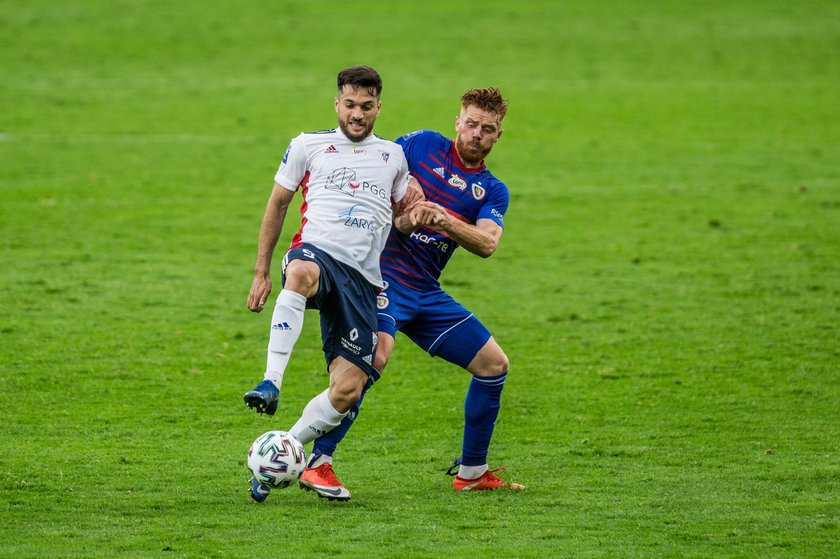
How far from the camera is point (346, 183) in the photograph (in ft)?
22.8

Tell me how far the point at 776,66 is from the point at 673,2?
766 centimetres

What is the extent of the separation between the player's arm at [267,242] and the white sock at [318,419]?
0.66m

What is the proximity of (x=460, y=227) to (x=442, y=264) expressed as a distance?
747 millimetres

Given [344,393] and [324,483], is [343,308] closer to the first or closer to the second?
[344,393]

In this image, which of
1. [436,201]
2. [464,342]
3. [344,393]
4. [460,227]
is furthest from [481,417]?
[436,201]

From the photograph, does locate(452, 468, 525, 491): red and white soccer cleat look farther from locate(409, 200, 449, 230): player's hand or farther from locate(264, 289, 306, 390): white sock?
locate(409, 200, 449, 230): player's hand

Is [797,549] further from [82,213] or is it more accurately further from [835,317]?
[82,213]

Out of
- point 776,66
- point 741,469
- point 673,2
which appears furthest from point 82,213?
point 673,2

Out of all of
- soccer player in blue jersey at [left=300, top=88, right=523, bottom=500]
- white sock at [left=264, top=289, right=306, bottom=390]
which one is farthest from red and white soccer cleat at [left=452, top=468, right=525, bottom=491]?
white sock at [left=264, top=289, right=306, bottom=390]

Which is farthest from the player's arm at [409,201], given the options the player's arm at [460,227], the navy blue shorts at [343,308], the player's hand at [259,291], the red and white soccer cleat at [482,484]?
the red and white soccer cleat at [482,484]

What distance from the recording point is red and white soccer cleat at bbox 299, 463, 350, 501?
22.7 ft

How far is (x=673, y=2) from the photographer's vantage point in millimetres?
36219

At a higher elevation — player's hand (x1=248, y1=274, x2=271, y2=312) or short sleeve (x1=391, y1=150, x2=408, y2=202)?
short sleeve (x1=391, y1=150, x2=408, y2=202)

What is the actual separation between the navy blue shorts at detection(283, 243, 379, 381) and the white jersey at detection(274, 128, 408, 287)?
81 mm
